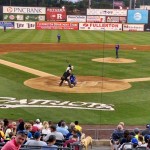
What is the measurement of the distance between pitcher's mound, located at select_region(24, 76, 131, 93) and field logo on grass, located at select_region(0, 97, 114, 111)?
2.73 meters

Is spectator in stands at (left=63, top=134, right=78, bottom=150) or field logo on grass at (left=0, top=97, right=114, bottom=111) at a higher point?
spectator in stands at (left=63, top=134, right=78, bottom=150)

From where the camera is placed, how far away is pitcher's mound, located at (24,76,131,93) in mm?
25297

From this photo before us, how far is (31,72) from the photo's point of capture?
31391 millimetres

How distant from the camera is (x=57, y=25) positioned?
251ft

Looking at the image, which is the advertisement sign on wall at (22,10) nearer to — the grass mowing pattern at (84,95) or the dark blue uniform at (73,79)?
the grass mowing pattern at (84,95)

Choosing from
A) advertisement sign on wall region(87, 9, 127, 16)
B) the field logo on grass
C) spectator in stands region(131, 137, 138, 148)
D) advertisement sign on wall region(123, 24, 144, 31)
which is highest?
advertisement sign on wall region(87, 9, 127, 16)

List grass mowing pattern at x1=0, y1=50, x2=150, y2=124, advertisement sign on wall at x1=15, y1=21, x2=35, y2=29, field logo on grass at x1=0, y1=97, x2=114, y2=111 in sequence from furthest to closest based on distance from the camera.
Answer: advertisement sign on wall at x1=15, y1=21, x2=35, y2=29
field logo on grass at x1=0, y1=97, x2=114, y2=111
grass mowing pattern at x1=0, y1=50, x2=150, y2=124

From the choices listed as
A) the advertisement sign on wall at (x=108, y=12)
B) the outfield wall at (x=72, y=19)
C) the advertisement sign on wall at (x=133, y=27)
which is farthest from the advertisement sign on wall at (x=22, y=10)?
the advertisement sign on wall at (x=133, y=27)

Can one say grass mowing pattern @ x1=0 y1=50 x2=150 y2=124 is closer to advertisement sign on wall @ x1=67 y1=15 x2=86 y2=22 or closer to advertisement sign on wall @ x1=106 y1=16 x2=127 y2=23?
advertisement sign on wall @ x1=67 y1=15 x2=86 y2=22

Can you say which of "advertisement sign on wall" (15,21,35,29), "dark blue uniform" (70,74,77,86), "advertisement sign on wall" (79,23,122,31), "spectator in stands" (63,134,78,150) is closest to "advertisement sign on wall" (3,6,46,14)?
"advertisement sign on wall" (15,21,35,29)

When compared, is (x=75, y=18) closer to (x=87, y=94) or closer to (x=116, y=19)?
(x=116, y=19)

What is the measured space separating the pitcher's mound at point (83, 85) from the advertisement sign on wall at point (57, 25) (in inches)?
1844

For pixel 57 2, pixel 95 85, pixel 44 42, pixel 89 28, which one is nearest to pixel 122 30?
pixel 89 28

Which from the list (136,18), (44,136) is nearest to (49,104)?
(44,136)
